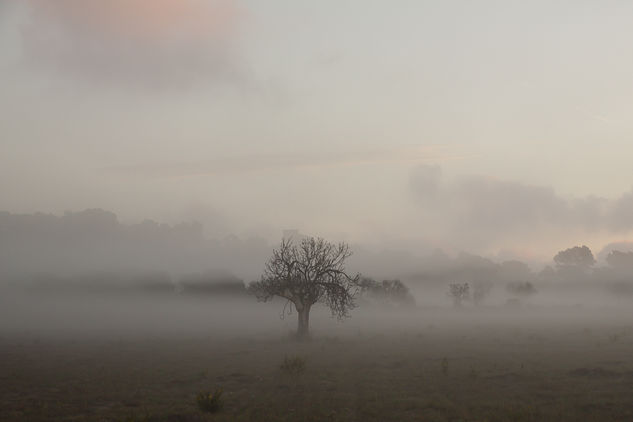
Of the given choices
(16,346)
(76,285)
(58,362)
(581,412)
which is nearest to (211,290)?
(76,285)

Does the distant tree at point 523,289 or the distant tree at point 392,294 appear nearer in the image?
the distant tree at point 392,294

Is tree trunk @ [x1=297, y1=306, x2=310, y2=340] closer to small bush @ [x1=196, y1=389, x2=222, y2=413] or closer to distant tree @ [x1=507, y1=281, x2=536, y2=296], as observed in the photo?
small bush @ [x1=196, y1=389, x2=222, y2=413]

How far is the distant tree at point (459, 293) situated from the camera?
142 metres

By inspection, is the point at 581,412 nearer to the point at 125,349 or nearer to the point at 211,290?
the point at 125,349

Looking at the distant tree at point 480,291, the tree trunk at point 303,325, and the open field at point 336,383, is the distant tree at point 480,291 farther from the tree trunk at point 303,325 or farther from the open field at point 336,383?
the tree trunk at point 303,325

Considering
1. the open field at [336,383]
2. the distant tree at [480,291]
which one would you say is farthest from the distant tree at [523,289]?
the open field at [336,383]

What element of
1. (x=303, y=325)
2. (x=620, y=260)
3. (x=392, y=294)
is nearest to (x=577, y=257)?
(x=620, y=260)

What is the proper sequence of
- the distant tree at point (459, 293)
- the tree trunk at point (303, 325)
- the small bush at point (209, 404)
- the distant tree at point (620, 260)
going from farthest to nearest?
the distant tree at point (620, 260)
the distant tree at point (459, 293)
the tree trunk at point (303, 325)
the small bush at point (209, 404)

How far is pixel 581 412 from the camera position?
15.9m

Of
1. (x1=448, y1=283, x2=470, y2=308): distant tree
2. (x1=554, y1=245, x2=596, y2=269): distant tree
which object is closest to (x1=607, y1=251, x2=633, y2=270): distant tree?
(x1=554, y1=245, x2=596, y2=269): distant tree

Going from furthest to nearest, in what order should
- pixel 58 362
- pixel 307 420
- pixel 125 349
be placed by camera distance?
pixel 125 349
pixel 58 362
pixel 307 420

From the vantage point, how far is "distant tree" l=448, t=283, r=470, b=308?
5576 inches

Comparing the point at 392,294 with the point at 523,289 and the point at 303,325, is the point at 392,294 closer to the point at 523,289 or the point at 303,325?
the point at 523,289

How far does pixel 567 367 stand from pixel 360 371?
38.6 ft
